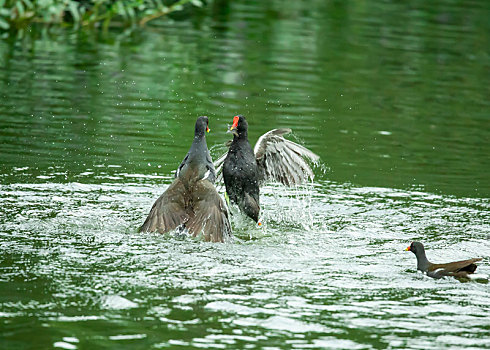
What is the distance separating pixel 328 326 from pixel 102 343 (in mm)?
1629

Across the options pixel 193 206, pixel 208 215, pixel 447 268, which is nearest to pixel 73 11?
pixel 193 206

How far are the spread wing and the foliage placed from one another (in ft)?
45.2

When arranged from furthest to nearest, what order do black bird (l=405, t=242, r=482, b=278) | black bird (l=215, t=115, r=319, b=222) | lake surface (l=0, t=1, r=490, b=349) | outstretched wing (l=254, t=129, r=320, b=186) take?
outstretched wing (l=254, t=129, r=320, b=186), black bird (l=215, t=115, r=319, b=222), black bird (l=405, t=242, r=482, b=278), lake surface (l=0, t=1, r=490, b=349)

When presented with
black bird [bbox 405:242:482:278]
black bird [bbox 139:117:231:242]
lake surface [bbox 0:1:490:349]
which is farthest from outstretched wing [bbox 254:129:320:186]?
black bird [bbox 405:242:482:278]

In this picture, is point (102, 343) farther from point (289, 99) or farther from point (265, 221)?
point (289, 99)

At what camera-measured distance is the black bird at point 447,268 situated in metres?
7.18

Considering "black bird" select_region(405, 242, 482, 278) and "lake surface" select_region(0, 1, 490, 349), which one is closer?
"lake surface" select_region(0, 1, 490, 349)

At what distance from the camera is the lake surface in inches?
238

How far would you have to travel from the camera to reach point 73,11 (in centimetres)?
2161

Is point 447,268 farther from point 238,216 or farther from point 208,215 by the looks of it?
point 238,216

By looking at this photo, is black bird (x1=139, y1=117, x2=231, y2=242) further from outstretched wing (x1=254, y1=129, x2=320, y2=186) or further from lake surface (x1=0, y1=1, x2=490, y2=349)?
outstretched wing (x1=254, y1=129, x2=320, y2=186)

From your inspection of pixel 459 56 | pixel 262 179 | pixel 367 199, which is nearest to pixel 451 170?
pixel 367 199

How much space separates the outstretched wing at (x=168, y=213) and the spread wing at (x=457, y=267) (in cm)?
248

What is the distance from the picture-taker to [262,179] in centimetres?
988
